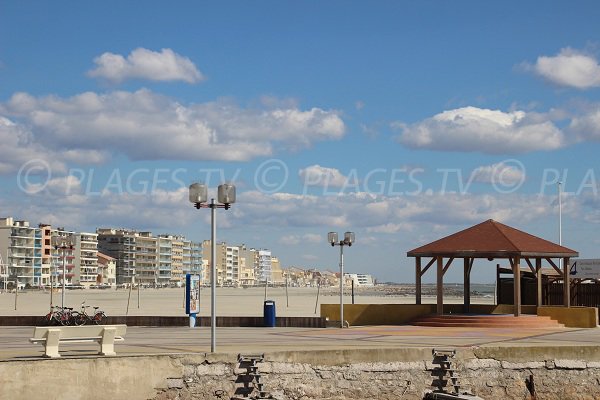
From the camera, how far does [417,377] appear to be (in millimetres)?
23375

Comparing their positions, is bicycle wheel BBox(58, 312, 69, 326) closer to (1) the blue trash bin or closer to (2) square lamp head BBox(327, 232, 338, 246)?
(1) the blue trash bin

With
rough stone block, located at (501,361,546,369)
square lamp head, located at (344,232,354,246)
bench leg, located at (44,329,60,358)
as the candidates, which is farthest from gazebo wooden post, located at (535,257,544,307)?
bench leg, located at (44,329,60,358)

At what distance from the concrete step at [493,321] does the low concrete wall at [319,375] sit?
1048cm

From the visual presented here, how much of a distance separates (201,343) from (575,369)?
1035 centimetres

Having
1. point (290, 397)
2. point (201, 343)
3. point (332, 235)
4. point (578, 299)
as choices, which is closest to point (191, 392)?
point (290, 397)

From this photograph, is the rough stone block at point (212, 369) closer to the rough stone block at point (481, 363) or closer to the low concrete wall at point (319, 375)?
the low concrete wall at point (319, 375)

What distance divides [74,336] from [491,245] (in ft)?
65.6

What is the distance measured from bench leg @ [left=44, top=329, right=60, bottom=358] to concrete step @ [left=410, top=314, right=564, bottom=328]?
61.7 ft

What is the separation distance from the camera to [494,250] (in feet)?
120

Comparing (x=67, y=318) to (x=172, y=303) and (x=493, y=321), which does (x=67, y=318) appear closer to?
(x=493, y=321)

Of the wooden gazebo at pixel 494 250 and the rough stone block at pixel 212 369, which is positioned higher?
the wooden gazebo at pixel 494 250

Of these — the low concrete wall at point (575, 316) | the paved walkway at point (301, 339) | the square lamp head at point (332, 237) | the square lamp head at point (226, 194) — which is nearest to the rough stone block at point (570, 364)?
the paved walkway at point (301, 339)

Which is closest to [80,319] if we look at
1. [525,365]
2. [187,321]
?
[187,321]

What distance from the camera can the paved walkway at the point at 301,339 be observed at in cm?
2378
